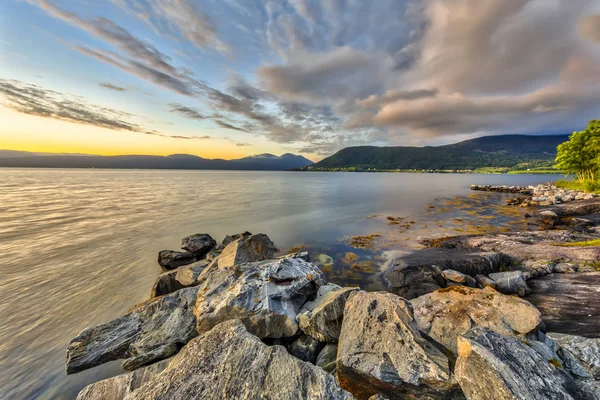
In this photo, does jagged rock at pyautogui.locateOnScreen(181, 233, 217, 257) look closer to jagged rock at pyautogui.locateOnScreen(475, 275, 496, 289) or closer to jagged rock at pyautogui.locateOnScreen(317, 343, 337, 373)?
jagged rock at pyautogui.locateOnScreen(317, 343, 337, 373)

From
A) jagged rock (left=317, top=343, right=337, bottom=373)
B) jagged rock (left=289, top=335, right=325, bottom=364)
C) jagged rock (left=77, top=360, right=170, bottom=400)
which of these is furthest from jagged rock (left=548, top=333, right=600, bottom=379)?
jagged rock (left=77, top=360, right=170, bottom=400)

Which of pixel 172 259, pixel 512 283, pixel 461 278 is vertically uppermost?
pixel 512 283

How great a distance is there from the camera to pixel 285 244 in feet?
69.5

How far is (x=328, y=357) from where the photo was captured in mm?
6332

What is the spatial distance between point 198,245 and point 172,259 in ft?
7.66

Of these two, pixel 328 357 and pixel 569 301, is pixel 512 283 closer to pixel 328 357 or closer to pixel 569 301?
pixel 569 301

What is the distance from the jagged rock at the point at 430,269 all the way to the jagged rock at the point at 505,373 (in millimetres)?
7332

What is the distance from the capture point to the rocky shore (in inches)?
169

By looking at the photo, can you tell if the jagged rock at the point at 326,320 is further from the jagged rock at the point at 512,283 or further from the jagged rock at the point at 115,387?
the jagged rock at the point at 512,283

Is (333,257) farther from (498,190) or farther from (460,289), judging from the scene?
(498,190)

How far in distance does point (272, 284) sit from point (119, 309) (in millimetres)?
8846

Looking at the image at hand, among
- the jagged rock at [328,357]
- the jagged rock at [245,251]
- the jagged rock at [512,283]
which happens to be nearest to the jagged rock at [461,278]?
the jagged rock at [512,283]

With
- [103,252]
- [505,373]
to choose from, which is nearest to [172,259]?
[103,252]

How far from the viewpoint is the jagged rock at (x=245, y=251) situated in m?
11.4
